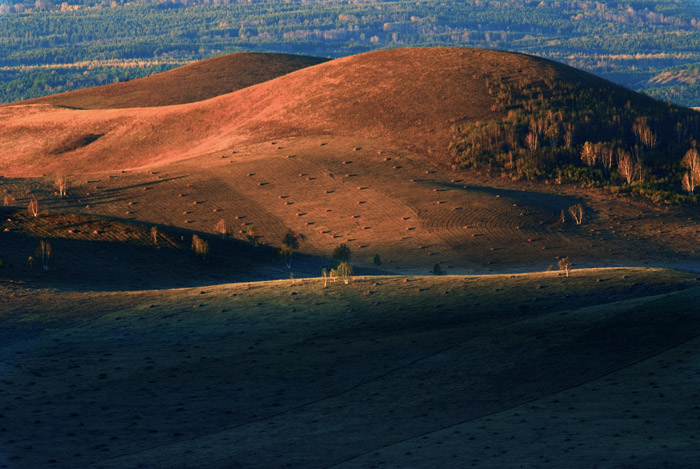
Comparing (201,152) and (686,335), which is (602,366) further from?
(201,152)

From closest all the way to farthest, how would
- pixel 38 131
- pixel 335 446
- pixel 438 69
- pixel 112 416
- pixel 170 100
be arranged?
pixel 335 446, pixel 112 416, pixel 438 69, pixel 38 131, pixel 170 100

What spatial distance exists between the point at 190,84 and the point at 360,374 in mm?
129432

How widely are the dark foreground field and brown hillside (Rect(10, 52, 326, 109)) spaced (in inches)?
4215

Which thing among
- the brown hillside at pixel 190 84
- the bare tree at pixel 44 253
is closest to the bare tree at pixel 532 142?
the bare tree at pixel 44 253

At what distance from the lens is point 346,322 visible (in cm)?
3716

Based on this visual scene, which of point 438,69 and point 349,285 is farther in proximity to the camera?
point 438,69

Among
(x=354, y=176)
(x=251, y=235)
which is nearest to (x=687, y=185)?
(x=354, y=176)

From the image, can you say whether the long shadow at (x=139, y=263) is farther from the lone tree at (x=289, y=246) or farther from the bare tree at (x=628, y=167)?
the bare tree at (x=628, y=167)

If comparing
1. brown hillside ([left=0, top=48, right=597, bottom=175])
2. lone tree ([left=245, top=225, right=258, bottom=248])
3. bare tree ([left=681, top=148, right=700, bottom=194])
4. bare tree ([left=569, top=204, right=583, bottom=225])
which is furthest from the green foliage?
lone tree ([left=245, top=225, right=258, bottom=248])

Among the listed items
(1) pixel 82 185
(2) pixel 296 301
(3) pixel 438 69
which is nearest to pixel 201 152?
(1) pixel 82 185

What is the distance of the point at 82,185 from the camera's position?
8075 centimetres

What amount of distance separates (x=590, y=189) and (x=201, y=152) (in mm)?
40721

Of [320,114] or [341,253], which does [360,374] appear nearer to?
[341,253]

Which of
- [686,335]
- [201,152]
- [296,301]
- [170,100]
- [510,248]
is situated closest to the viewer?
[686,335]
